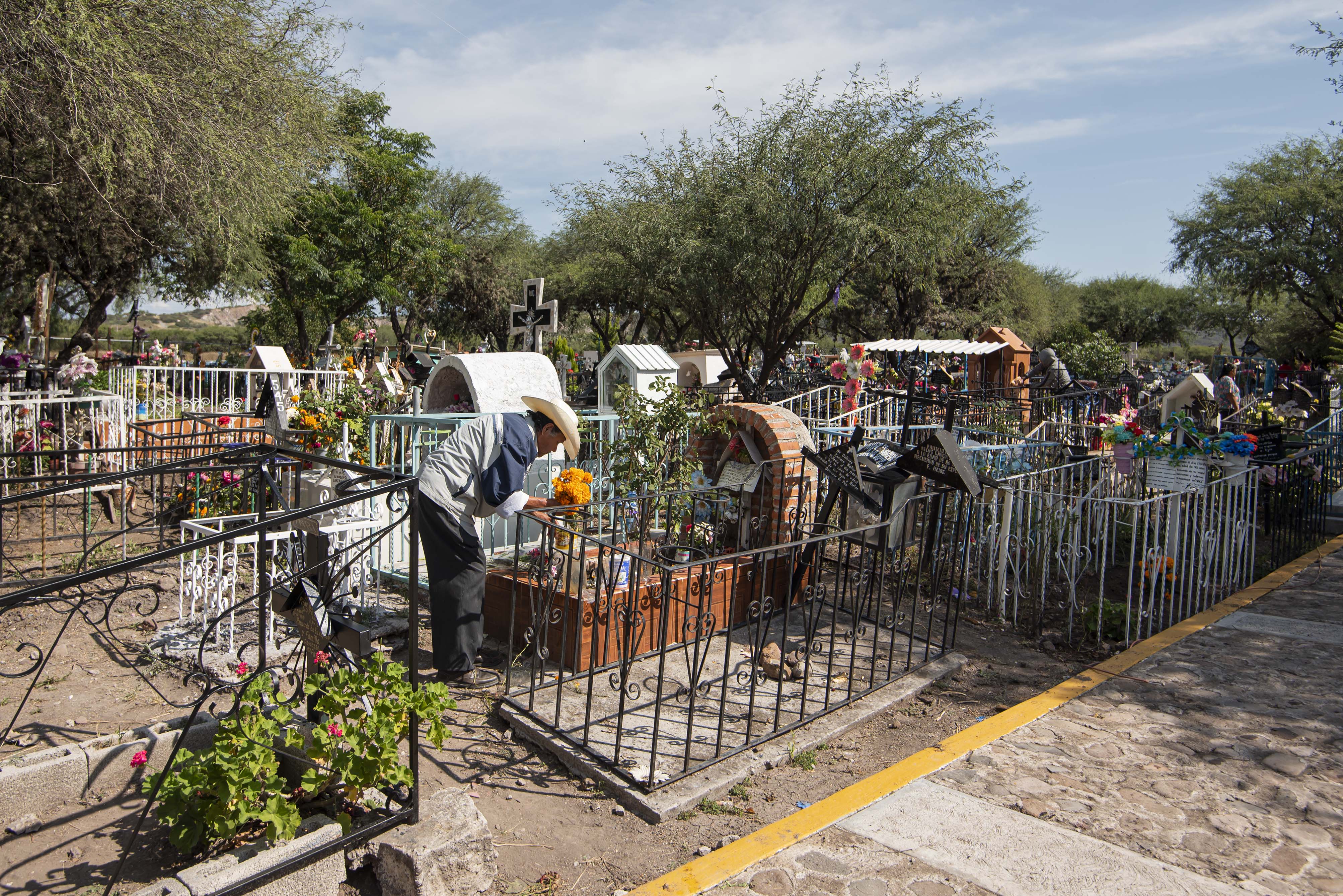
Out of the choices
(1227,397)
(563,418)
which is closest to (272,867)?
(563,418)

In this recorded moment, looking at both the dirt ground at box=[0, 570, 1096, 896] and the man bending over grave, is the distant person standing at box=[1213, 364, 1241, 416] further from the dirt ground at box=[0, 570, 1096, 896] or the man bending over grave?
the man bending over grave

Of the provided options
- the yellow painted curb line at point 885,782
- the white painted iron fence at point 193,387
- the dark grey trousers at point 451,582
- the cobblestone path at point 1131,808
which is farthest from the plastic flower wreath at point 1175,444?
the white painted iron fence at point 193,387

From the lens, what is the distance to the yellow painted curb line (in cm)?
327

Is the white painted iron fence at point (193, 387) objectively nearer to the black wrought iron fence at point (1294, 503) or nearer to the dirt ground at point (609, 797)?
the dirt ground at point (609, 797)

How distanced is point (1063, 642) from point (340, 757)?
494 centimetres

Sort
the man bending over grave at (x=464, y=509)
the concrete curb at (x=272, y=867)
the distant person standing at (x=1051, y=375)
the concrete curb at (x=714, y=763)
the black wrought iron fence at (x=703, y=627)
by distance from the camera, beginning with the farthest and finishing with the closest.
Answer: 1. the distant person standing at (x=1051, y=375)
2. the man bending over grave at (x=464, y=509)
3. the black wrought iron fence at (x=703, y=627)
4. the concrete curb at (x=714, y=763)
5. the concrete curb at (x=272, y=867)

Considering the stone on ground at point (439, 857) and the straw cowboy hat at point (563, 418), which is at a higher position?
the straw cowboy hat at point (563, 418)

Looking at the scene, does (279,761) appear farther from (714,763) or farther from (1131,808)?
(1131,808)

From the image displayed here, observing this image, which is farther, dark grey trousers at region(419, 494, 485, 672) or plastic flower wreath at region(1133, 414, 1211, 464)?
plastic flower wreath at region(1133, 414, 1211, 464)

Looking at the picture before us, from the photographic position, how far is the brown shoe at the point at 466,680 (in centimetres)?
501

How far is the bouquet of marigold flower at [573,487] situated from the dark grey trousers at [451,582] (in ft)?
2.04

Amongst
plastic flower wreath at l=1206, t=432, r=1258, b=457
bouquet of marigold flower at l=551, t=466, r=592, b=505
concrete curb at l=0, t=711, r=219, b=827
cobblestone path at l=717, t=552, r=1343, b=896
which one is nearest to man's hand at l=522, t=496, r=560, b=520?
bouquet of marigold flower at l=551, t=466, r=592, b=505

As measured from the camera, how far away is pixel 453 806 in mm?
3227

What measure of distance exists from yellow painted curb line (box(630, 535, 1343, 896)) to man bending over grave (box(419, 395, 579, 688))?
2.06 metres
